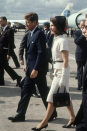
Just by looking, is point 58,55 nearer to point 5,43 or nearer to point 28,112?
point 28,112

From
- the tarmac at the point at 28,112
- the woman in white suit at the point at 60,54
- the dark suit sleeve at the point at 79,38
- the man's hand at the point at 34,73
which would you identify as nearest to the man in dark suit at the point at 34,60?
the man's hand at the point at 34,73

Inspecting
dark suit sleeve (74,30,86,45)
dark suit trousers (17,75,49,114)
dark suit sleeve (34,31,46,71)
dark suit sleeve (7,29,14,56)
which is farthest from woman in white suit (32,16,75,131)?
dark suit sleeve (7,29,14,56)

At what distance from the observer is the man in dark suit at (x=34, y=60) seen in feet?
11.7

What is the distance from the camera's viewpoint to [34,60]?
367cm

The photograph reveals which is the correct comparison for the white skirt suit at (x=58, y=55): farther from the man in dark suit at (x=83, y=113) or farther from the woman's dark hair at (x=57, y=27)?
the man in dark suit at (x=83, y=113)

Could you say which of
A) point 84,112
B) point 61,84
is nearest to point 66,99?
point 61,84

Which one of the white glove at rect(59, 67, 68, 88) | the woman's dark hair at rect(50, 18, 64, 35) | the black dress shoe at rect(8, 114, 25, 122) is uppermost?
the woman's dark hair at rect(50, 18, 64, 35)

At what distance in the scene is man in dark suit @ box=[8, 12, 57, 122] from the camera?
356 centimetres

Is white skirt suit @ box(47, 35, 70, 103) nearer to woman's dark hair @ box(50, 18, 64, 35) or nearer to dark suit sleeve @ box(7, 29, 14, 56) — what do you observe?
woman's dark hair @ box(50, 18, 64, 35)

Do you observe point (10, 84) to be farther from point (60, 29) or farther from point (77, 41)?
point (60, 29)

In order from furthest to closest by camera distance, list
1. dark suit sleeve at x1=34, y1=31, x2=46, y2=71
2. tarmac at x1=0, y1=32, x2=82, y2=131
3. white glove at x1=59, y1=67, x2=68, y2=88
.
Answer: tarmac at x1=0, y1=32, x2=82, y2=131, dark suit sleeve at x1=34, y1=31, x2=46, y2=71, white glove at x1=59, y1=67, x2=68, y2=88

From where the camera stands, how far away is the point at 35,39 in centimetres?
357

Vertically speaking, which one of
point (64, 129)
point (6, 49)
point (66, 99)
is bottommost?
point (64, 129)

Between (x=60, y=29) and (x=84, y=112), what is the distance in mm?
1320
